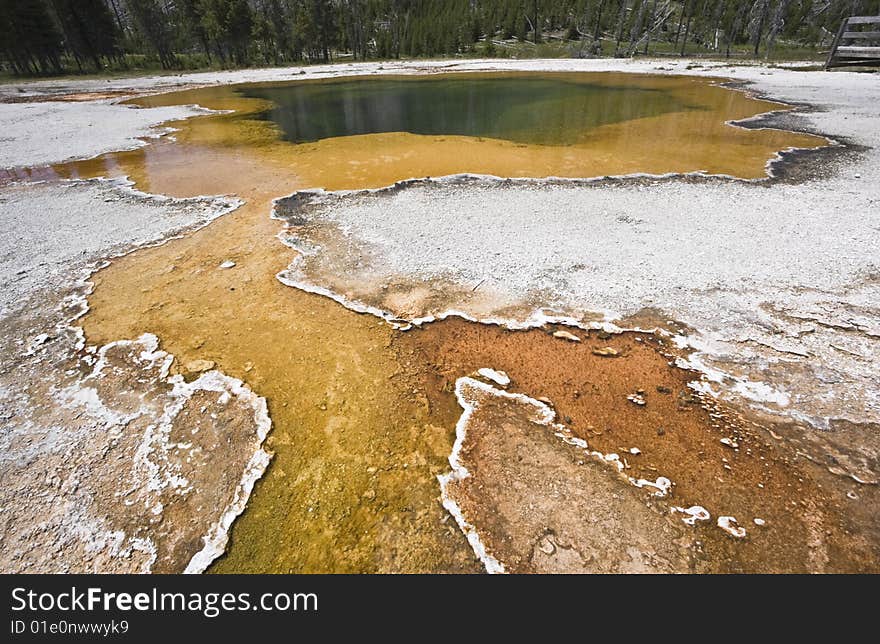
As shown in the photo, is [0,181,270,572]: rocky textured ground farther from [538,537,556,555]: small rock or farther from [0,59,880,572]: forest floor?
[538,537,556,555]: small rock

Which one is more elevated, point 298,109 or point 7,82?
point 7,82

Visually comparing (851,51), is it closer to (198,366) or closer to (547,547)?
(547,547)

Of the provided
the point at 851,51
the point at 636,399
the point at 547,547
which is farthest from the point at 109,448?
the point at 851,51

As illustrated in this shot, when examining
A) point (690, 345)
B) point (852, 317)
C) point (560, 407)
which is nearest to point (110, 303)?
point (560, 407)

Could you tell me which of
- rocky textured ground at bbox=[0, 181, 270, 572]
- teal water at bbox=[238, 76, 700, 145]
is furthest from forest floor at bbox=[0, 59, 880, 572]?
teal water at bbox=[238, 76, 700, 145]

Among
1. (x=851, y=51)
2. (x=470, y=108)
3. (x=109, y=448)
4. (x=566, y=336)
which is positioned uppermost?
(x=851, y=51)

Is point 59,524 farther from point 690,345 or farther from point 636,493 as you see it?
point 690,345
